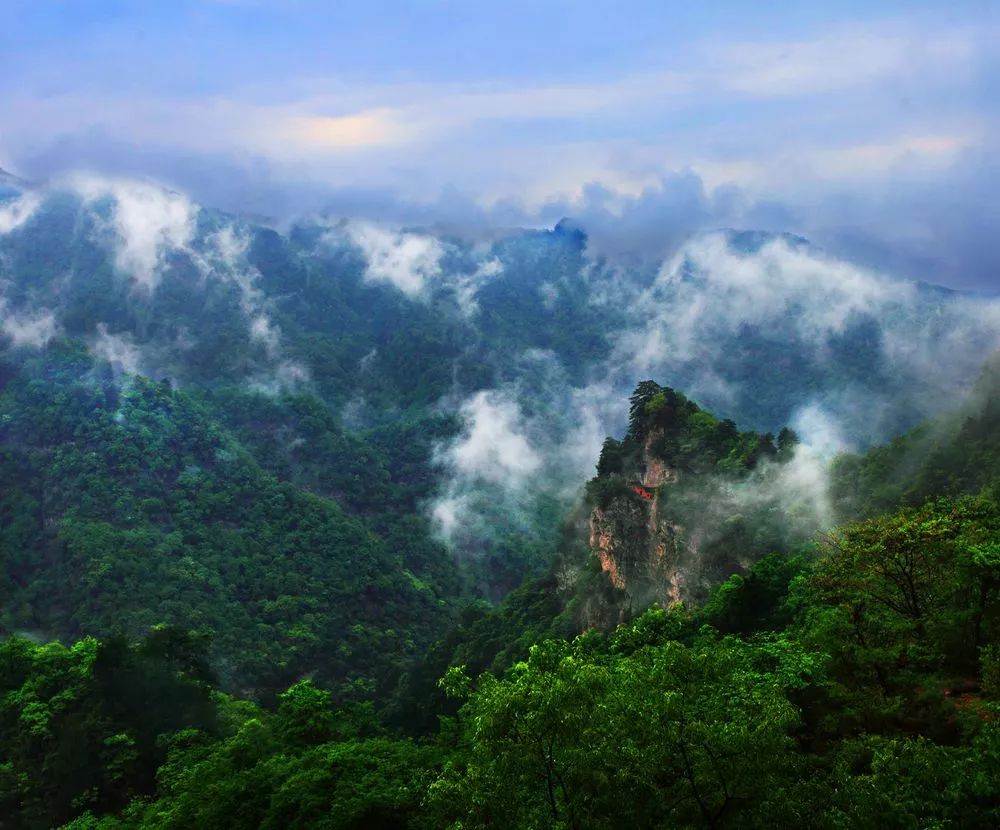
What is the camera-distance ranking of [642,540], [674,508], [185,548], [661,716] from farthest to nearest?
1. [185,548]
2. [642,540]
3. [674,508]
4. [661,716]

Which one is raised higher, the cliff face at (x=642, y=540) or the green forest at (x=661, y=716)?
the green forest at (x=661, y=716)

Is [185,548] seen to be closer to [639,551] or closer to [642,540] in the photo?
[639,551]

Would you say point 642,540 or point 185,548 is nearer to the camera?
point 642,540

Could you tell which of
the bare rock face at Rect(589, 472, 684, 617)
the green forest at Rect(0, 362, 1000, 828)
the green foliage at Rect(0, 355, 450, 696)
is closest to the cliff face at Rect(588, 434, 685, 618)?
the bare rock face at Rect(589, 472, 684, 617)

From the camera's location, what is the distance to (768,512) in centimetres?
6169

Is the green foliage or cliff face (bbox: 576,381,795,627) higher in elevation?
cliff face (bbox: 576,381,795,627)

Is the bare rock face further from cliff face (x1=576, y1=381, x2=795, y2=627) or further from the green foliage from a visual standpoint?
the green foliage

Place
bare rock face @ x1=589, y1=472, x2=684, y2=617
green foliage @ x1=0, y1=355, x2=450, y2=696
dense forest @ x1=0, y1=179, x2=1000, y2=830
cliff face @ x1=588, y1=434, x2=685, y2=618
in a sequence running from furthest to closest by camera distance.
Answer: green foliage @ x1=0, y1=355, x2=450, y2=696 < cliff face @ x1=588, y1=434, x2=685, y2=618 < bare rock face @ x1=589, y1=472, x2=684, y2=617 < dense forest @ x1=0, y1=179, x2=1000, y2=830

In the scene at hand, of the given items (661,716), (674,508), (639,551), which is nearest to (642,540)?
(639,551)

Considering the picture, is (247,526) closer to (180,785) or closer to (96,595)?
(96,595)

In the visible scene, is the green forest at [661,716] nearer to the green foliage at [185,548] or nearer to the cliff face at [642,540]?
the cliff face at [642,540]

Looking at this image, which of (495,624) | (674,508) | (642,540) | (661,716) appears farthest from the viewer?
(495,624)

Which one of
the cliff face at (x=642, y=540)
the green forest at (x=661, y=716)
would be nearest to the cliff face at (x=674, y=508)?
the cliff face at (x=642, y=540)

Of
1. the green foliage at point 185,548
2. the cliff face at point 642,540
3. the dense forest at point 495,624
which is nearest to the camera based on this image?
the dense forest at point 495,624
